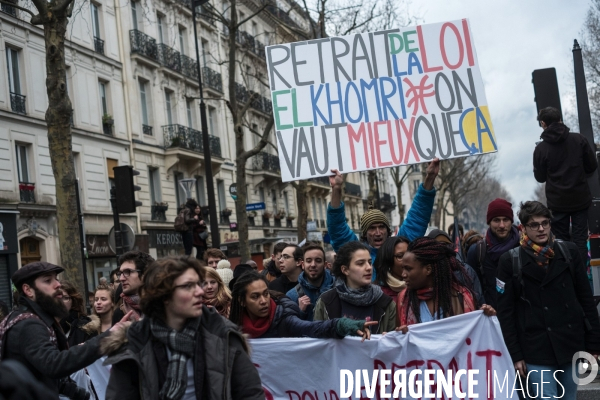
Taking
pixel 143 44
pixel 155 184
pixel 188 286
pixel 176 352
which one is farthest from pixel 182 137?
pixel 176 352

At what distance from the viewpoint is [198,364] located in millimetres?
3615

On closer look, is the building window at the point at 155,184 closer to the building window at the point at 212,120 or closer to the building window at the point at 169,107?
the building window at the point at 169,107

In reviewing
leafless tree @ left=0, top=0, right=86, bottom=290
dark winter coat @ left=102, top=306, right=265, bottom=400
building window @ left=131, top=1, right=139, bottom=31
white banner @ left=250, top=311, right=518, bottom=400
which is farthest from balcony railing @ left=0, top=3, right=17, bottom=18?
dark winter coat @ left=102, top=306, right=265, bottom=400

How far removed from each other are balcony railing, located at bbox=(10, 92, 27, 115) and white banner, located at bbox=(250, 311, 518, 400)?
1888 centimetres

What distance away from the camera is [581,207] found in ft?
26.0

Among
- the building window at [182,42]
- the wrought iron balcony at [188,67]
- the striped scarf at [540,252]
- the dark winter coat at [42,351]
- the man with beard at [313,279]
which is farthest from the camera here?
the building window at [182,42]

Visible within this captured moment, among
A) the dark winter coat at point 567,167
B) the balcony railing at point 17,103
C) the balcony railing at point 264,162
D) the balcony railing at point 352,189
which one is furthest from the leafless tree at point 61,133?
the balcony railing at point 352,189

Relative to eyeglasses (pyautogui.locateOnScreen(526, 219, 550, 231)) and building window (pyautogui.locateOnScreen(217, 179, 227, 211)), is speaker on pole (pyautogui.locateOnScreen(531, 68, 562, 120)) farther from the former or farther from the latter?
building window (pyautogui.locateOnScreen(217, 179, 227, 211))

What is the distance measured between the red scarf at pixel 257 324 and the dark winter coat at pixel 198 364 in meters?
1.55

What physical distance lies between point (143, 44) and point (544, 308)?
26893 millimetres

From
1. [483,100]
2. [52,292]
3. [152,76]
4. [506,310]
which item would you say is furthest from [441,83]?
[152,76]

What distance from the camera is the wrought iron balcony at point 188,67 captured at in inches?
1330

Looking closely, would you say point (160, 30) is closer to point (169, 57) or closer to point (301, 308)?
point (169, 57)

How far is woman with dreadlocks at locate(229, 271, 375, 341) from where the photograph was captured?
5.09 m
